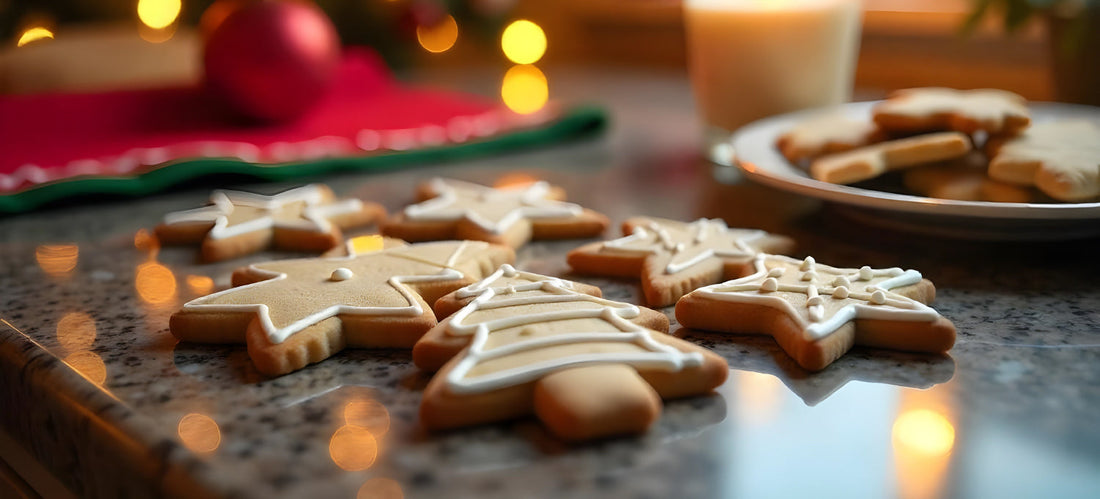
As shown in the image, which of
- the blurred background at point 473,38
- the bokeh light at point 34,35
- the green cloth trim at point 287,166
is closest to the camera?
the green cloth trim at point 287,166

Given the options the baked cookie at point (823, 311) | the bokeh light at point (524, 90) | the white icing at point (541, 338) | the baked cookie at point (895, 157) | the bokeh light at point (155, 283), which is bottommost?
the baked cookie at point (823, 311)

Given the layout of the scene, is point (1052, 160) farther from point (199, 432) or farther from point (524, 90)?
point (524, 90)

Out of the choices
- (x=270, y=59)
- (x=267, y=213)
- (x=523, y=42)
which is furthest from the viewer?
(x=523, y=42)

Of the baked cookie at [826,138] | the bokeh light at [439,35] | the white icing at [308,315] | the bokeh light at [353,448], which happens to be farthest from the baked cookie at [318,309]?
the bokeh light at [439,35]

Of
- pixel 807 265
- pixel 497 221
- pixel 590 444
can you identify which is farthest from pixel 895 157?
pixel 590 444

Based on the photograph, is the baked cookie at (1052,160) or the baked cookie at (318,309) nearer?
the baked cookie at (318,309)

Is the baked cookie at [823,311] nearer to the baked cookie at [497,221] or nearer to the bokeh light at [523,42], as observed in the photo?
the baked cookie at [497,221]
